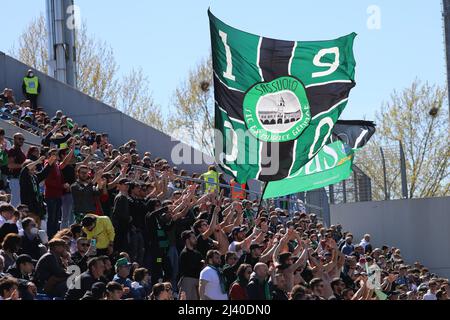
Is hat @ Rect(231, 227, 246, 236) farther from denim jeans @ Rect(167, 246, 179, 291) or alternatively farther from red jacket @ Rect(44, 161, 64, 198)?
red jacket @ Rect(44, 161, 64, 198)

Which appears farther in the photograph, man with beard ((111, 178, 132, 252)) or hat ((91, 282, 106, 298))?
man with beard ((111, 178, 132, 252))

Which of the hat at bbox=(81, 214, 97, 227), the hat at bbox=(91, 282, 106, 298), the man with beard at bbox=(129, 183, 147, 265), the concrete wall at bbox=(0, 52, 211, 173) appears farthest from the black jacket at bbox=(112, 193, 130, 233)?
the concrete wall at bbox=(0, 52, 211, 173)

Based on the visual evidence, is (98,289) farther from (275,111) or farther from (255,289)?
(275,111)

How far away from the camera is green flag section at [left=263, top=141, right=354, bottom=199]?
18.8m

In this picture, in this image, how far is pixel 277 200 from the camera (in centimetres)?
2777

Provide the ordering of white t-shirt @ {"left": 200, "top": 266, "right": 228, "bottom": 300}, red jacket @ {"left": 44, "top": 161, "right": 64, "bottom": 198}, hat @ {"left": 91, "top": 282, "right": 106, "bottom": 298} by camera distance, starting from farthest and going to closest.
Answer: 1. red jacket @ {"left": 44, "top": 161, "right": 64, "bottom": 198}
2. white t-shirt @ {"left": 200, "top": 266, "right": 228, "bottom": 300}
3. hat @ {"left": 91, "top": 282, "right": 106, "bottom": 298}

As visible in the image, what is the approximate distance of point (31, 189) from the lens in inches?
648

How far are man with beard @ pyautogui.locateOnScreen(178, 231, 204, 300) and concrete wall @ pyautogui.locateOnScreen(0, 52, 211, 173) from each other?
16.9 metres

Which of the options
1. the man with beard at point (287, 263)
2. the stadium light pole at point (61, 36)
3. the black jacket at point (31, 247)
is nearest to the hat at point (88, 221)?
the black jacket at point (31, 247)

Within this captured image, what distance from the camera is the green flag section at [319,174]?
738 inches

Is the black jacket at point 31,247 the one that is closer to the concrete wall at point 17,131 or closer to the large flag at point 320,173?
the large flag at point 320,173

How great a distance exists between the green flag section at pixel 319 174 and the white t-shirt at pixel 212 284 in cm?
428

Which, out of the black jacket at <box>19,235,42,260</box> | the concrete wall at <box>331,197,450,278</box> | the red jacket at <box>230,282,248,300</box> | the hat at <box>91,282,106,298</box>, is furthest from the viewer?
the concrete wall at <box>331,197,450,278</box>
